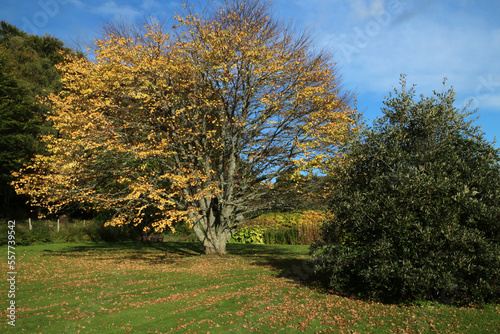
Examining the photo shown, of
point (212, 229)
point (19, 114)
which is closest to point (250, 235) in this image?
point (212, 229)

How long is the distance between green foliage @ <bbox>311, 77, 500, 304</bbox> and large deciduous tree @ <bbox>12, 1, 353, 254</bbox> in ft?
14.7

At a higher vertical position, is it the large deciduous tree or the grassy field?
the large deciduous tree

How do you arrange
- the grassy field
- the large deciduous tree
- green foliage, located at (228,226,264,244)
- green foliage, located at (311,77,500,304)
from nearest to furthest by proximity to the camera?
the grassy field < green foliage, located at (311,77,500,304) < the large deciduous tree < green foliage, located at (228,226,264,244)

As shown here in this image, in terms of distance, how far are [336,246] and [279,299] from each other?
196 cm

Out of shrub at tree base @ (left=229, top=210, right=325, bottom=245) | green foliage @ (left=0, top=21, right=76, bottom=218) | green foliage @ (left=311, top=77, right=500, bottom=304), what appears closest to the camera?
green foliage @ (left=311, top=77, right=500, bottom=304)

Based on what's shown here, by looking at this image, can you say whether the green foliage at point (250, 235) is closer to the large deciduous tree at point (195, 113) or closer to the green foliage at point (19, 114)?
the large deciduous tree at point (195, 113)

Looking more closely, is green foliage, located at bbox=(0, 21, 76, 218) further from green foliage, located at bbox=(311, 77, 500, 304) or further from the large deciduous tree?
green foliage, located at bbox=(311, 77, 500, 304)

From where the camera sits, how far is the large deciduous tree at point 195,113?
13281 mm

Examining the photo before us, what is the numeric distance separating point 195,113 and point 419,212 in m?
10.4

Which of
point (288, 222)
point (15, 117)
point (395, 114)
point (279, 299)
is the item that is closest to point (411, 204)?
point (395, 114)

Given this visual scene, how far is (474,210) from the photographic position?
24.3 feet

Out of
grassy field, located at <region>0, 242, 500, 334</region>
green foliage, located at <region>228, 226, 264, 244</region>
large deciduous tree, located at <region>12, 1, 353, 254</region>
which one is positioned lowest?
grassy field, located at <region>0, 242, 500, 334</region>

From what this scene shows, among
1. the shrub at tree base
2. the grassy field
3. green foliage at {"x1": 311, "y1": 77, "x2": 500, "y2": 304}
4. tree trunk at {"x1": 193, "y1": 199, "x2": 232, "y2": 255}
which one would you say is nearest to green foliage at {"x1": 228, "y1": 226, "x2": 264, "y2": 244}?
the shrub at tree base

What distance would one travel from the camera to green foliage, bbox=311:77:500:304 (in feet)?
23.9
